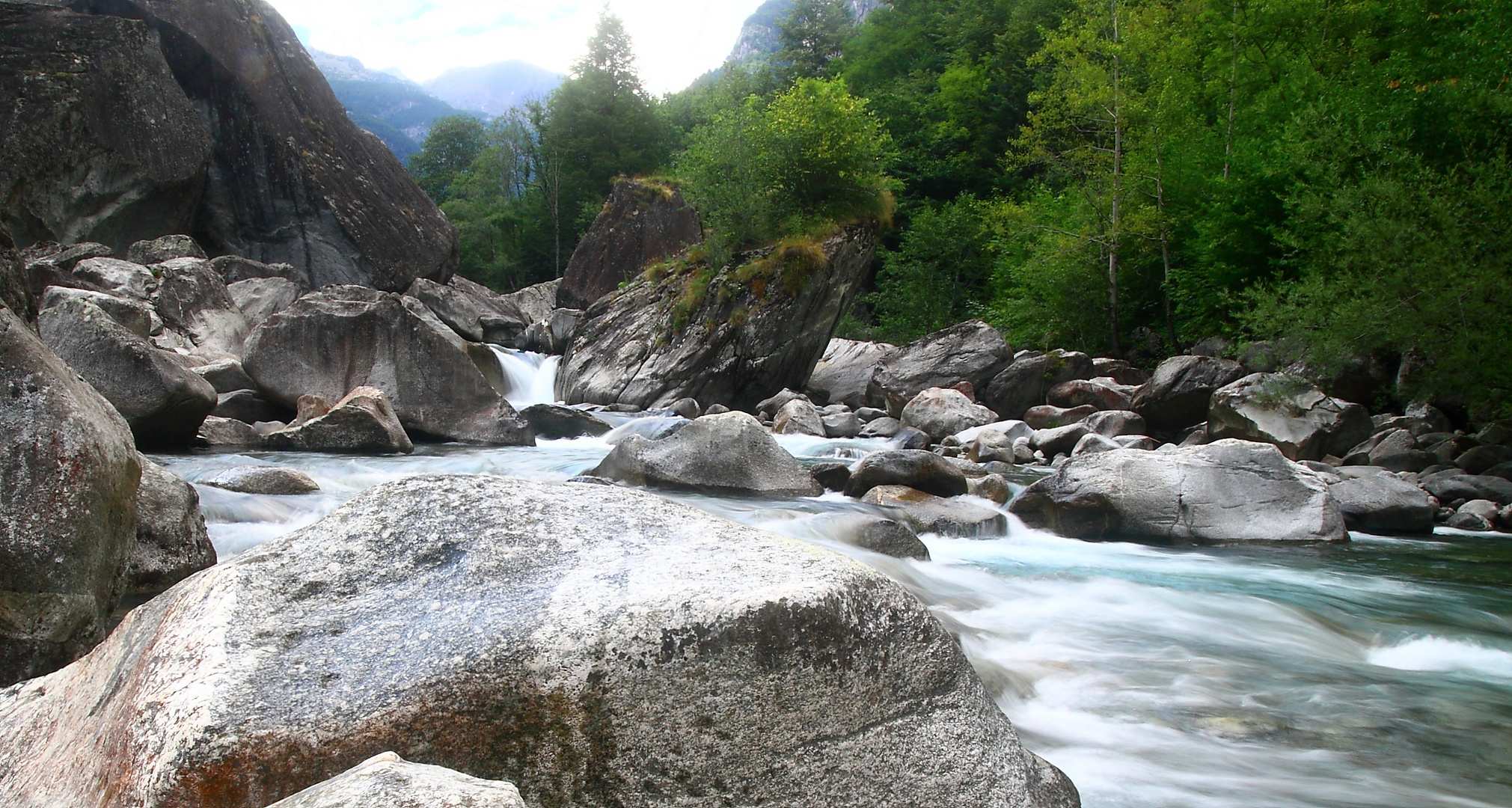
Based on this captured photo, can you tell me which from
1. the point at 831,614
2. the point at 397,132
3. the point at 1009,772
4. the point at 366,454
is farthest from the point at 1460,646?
the point at 397,132

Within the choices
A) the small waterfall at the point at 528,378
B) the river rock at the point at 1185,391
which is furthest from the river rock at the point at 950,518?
the small waterfall at the point at 528,378

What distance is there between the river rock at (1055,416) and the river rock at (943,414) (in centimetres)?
76

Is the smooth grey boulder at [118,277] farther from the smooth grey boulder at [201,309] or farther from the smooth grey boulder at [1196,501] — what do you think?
the smooth grey boulder at [1196,501]

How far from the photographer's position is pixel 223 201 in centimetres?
3133

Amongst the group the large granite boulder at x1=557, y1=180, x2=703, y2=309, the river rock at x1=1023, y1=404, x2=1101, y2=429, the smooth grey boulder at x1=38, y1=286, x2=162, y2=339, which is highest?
the large granite boulder at x1=557, y1=180, x2=703, y2=309

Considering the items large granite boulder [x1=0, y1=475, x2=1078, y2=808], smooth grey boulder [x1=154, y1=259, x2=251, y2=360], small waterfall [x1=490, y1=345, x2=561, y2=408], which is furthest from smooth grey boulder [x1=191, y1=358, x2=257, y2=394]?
large granite boulder [x1=0, y1=475, x2=1078, y2=808]

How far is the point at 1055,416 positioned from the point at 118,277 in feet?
60.2

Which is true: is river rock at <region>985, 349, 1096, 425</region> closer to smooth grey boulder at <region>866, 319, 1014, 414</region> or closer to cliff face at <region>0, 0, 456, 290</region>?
smooth grey boulder at <region>866, 319, 1014, 414</region>

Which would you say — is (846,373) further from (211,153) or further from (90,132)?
(90,132)

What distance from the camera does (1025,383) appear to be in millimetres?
19328

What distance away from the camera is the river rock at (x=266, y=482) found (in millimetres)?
7668

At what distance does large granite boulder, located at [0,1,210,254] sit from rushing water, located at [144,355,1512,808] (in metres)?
21.6

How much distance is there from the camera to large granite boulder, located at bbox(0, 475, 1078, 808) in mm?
1929

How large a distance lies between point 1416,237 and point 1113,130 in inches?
490
